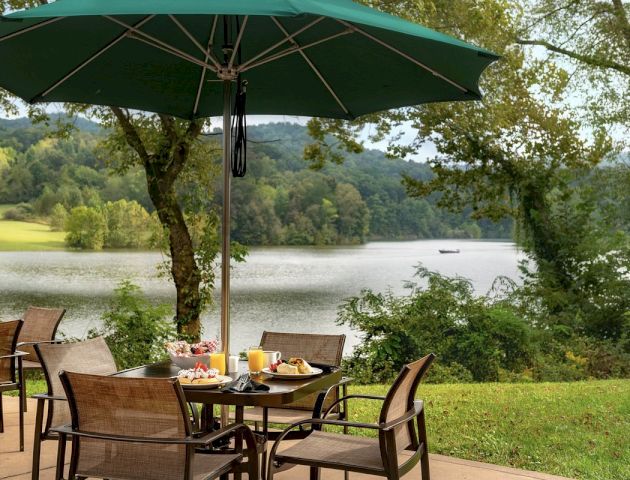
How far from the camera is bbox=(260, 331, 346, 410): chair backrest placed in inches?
164

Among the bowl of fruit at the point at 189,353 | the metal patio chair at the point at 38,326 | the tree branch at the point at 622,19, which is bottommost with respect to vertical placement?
the metal patio chair at the point at 38,326

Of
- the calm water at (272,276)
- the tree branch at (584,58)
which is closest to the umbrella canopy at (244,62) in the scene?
the tree branch at (584,58)

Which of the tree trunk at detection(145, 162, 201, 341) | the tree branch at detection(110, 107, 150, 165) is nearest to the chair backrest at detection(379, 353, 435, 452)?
the tree trunk at detection(145, 162, 201, 341)

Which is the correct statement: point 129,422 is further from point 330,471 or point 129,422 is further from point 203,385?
point 330,471

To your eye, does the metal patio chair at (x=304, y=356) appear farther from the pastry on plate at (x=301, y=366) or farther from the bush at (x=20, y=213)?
the bush at (x=20, y=213)

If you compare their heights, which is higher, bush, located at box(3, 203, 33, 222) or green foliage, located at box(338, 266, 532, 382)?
bush, located at box(3, 203, 33, 222)

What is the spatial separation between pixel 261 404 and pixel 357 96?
2029 millimetres

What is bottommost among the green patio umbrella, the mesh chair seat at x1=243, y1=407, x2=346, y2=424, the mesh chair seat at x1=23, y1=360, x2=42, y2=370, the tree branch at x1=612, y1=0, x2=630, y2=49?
the mesh chair seat at x1=23, y1=360, x2=42, y2=370

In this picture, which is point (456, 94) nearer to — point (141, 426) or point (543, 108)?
point (141, 426)

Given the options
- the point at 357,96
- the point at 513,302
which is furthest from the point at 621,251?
the point at 357,96

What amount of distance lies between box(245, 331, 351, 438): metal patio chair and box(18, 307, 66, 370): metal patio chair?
167 cm

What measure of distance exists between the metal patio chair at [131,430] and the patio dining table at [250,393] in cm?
23

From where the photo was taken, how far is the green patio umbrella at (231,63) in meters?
3.56

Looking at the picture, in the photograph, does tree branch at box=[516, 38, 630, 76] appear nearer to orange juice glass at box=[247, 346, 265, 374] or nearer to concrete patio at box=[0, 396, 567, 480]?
concrete patio at box=[0, 396, 567, 480]
